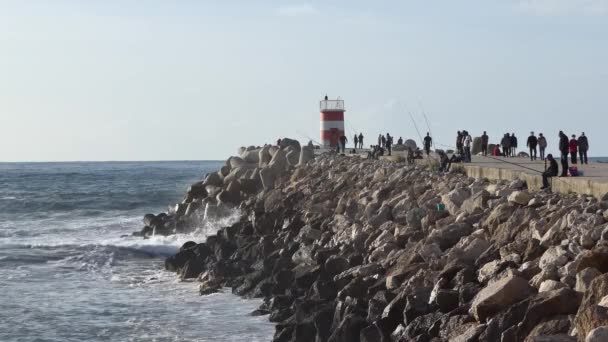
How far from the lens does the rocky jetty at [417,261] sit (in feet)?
29.6

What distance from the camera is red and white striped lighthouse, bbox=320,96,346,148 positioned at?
37.4 metres

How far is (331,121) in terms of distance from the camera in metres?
37.6

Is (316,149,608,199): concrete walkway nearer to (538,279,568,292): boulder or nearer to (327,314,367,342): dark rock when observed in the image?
(538,279,568,292): boulder

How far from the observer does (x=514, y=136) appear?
27.4 meters

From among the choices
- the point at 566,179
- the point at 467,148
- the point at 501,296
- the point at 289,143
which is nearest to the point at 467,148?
the point at 467,148

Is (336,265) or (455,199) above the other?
(455,199)

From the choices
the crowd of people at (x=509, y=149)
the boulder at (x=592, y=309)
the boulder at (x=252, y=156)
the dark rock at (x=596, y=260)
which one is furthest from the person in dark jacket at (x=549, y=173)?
the boulder at (x=252, y=156)

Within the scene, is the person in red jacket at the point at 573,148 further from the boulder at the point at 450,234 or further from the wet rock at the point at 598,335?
the wet rock at the point at 598,335

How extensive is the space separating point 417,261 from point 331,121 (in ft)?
83.3

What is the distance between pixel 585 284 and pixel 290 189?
51.5 feet

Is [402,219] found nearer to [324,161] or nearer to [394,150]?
[324,161]

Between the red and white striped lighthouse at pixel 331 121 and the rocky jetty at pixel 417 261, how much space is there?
1435cm

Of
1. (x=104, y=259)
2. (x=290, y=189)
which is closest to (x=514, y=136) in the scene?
(x=290, y=189)

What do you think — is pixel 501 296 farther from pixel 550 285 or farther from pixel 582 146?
pixel 582 146
